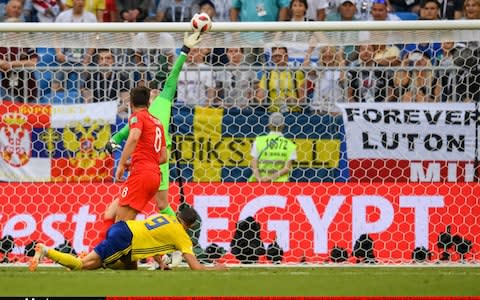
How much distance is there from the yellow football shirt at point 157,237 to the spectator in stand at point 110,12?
21.3ft

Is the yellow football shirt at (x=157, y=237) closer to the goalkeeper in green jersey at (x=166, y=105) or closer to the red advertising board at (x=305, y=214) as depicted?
the goalkeeper in green jersey at (x=166, y=105)

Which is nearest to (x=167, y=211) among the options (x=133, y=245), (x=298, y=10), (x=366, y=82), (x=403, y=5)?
(x=133, y=245)

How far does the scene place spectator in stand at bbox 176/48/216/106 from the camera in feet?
41.5

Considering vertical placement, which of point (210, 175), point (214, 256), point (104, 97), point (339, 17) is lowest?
point (214, 256)

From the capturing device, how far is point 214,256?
11.5 metres

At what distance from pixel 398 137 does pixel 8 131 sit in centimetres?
434

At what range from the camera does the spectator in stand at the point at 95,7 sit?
1545 cm

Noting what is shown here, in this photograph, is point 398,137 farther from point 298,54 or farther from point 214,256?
point 214,256

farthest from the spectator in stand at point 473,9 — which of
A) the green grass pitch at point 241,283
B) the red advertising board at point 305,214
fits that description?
the green grass pitch at point 241,283

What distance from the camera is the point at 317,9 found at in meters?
15.1

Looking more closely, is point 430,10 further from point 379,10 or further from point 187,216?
point 187,216

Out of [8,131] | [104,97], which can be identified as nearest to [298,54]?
[104,97]

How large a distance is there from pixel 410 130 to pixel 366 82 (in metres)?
0.83

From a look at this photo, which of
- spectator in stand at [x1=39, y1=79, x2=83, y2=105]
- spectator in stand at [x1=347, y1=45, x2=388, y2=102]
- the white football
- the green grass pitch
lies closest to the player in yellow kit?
the green grass pitch
